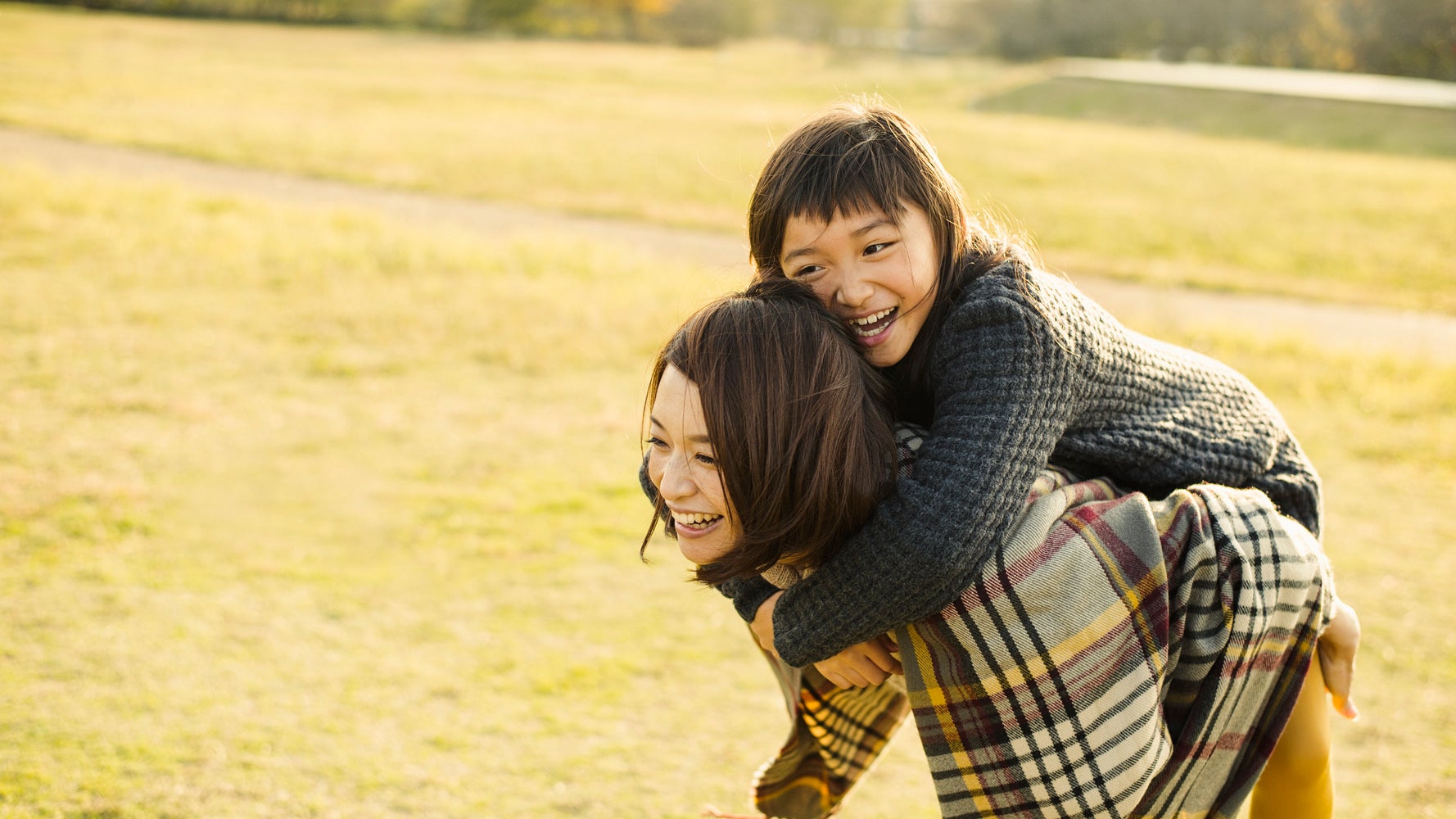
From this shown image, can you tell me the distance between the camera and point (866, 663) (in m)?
2.20

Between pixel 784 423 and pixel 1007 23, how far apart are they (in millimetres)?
48581

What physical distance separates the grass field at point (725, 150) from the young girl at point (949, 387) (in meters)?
2.30

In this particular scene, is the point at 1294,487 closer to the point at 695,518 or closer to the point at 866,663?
the point at 866,663

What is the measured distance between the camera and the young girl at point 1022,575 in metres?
A: 1.91

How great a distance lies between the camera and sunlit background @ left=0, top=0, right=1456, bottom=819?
3441mm

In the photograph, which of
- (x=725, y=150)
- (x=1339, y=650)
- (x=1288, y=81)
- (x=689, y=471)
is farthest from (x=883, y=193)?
(x=1288, y=81)

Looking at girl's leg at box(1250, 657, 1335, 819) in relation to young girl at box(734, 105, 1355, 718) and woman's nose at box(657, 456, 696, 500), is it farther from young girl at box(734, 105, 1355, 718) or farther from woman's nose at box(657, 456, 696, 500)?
woman's nose at box(657, 456, 696, 500)

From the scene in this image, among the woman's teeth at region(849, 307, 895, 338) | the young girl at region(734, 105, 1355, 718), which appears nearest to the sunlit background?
the young girl at region(734, 105, 1355, 718)

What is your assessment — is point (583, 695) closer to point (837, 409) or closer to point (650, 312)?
point (837, 409)

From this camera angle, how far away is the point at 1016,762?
1.98 metres

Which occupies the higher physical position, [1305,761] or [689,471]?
[689,471]

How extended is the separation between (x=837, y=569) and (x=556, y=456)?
4.17m

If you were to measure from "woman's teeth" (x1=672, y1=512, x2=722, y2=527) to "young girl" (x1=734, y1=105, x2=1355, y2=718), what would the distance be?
0.23m

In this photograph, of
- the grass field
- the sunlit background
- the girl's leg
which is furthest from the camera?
the grass field
